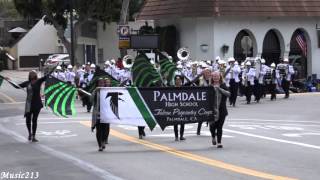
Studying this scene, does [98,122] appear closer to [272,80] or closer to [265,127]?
[265,127]

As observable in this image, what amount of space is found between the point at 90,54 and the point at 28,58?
20.6 m

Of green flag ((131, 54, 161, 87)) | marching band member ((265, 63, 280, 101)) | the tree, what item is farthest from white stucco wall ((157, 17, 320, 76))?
the tree

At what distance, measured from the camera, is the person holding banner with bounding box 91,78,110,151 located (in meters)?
14.7

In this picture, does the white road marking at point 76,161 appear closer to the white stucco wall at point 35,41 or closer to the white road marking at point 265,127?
the white road marking at point 265,127

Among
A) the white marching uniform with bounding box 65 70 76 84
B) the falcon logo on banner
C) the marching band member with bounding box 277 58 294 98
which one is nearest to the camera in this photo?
the falcon logo on banner

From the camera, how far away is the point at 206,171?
1166 cm

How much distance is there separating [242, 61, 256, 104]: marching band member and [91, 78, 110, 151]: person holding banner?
15.4m

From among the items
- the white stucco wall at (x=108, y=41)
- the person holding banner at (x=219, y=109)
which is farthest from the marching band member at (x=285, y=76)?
the white stucco wall at (x=108, y=41)

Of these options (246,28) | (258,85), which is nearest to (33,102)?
(258,85)

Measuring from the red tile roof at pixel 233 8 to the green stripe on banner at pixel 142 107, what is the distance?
71.5ft

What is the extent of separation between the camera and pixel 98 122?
48.8 ft

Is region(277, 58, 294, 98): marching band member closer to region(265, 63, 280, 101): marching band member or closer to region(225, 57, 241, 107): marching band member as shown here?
region(265, 63, 280, 101): marching band member

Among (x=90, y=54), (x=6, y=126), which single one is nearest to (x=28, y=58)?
(x=90, y=54)

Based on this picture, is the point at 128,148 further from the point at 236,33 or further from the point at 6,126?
the point at 236,33
